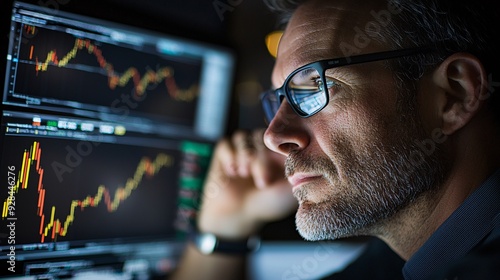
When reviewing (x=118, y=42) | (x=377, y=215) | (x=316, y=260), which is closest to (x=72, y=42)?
(x=118, y=42)

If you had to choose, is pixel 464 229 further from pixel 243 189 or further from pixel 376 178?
pixel 243 189

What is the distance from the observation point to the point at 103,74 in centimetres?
109

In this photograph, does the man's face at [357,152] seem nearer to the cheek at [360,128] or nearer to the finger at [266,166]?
the cheek at [360,128]

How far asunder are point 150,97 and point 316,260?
0.79m

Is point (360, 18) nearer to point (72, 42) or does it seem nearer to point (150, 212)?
point (72, 42)

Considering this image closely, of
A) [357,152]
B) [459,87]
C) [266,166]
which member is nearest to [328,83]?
[357,152]

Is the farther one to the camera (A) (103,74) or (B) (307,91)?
(A) (103,74)

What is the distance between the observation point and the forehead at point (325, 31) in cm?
95

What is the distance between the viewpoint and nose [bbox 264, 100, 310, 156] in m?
0.96

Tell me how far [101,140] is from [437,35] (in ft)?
2.37

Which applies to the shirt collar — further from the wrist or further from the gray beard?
the wrist

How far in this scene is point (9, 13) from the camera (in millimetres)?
876

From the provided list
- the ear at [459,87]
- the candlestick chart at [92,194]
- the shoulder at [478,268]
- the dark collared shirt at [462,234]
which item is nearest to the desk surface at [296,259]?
the candlestick chart at [92,194]

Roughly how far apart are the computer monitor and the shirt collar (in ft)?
2.12
